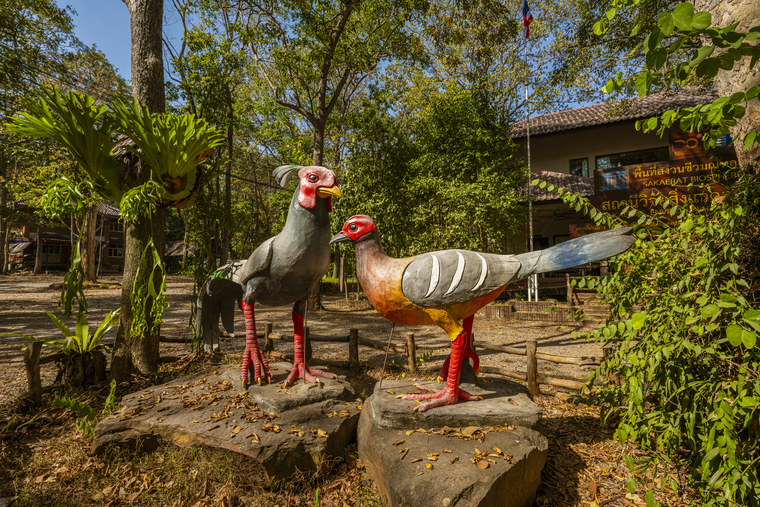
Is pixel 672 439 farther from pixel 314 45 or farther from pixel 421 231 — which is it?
pixel 314 45

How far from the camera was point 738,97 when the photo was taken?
137cm

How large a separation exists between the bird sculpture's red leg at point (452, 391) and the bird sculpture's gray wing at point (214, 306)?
248 cm

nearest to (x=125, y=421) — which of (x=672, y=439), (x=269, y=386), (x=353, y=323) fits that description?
(x=269, y=386)

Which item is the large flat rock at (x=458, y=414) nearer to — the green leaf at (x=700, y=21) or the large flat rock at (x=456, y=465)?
the large flat rock at (x=456, y=465)

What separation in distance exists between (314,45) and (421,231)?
6.20 meters

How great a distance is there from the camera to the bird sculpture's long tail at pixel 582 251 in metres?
2.41

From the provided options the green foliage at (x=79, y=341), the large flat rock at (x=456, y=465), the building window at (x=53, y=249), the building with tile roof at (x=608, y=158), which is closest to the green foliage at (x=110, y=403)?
the green foliage at (x=79, y=341)

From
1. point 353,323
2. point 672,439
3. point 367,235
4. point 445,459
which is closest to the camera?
point 672,439

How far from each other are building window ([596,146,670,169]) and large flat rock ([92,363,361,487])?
42.2ft

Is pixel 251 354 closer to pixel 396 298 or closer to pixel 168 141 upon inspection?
pixel 396 298

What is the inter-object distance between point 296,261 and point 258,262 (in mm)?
398

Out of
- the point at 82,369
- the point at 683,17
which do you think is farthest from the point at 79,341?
the point at 683,17

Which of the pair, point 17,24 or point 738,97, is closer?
point 738,97

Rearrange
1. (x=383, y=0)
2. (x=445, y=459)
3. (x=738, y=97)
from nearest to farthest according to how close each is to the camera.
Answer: (x=738, y=97) < (x=445, y=459) < (x=383, y=0)
